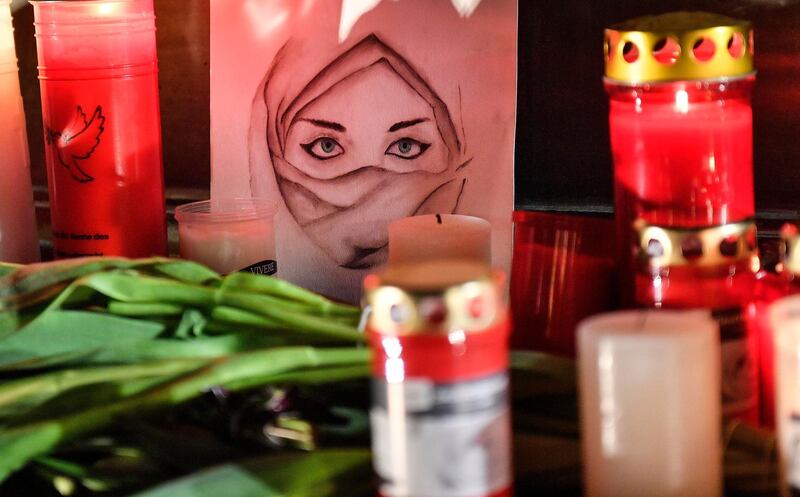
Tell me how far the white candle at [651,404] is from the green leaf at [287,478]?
5.1 inches

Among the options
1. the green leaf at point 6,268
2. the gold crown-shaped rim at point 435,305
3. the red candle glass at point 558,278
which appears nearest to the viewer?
the gold crown-shaped rim at point 435,305

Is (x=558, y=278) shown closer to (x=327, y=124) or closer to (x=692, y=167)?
(x=692, y=167)

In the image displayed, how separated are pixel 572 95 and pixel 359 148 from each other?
0.18 m

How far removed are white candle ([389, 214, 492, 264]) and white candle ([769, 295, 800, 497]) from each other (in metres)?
0.26

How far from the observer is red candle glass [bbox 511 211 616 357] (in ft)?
2.20

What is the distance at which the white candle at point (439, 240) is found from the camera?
713 millimetres

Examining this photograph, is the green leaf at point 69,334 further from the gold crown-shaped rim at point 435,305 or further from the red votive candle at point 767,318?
the red votive candle at point 767,318

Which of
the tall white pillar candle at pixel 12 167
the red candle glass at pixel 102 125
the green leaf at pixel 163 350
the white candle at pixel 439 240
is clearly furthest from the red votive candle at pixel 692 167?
the tall white pillar candle at pixel 12 167

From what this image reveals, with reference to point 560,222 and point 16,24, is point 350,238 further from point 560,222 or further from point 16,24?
point 16,24

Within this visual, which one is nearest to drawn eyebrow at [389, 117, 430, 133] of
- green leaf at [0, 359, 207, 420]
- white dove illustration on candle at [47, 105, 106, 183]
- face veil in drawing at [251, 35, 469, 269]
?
face veil in drawing at [251, 35, 469, 269]

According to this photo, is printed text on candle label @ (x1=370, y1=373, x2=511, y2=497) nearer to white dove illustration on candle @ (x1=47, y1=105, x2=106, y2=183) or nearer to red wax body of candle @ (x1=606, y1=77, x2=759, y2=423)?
red wax body of candle @ (x1=606, y1=77, x2=759, y2=423)

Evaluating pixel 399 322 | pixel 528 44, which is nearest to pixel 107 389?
pixel 399 322

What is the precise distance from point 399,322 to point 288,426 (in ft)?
0.51

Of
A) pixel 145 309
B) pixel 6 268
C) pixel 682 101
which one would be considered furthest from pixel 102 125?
pixel 682 101
